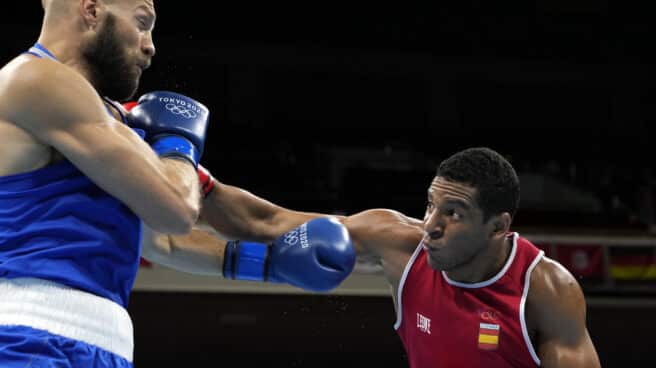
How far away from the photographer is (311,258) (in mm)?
1848

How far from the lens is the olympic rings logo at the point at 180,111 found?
5.95 ft

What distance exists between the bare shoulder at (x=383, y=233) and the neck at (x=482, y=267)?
17 cm

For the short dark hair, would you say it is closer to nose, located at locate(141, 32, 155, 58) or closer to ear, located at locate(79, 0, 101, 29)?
nose, located at locate(141, 32, 155, 58)

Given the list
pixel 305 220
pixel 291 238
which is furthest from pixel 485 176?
pixel 291 238

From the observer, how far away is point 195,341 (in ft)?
18.5

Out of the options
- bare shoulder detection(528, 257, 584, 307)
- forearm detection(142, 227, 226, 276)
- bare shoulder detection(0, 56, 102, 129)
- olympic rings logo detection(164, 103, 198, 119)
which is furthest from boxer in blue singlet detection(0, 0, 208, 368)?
bare shoulder detection(528, 257, 584, 307)

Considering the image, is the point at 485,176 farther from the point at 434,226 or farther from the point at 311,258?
the point at 311,258

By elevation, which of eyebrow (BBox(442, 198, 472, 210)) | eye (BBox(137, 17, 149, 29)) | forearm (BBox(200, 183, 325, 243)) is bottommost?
forearm (BBox(200, 183, 325, 243))

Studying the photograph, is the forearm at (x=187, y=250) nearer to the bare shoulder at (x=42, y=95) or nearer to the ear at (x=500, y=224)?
the bare shoulder at (x=42, y=95)

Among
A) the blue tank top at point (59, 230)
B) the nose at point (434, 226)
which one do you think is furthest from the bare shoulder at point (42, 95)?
the nose at point (434, 226)

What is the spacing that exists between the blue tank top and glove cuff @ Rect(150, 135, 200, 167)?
158 millimetres

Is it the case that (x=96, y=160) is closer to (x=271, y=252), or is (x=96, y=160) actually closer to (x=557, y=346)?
(x=271, y=252)

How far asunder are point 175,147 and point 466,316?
Answer: 118cm

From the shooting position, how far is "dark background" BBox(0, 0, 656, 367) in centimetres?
855
